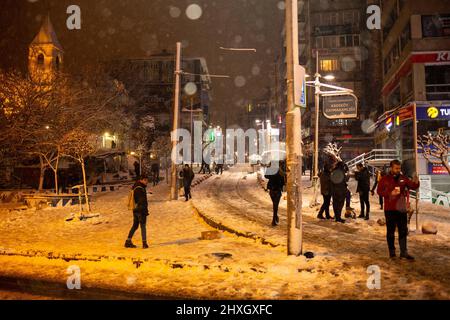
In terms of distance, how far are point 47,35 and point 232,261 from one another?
4926 centimetres

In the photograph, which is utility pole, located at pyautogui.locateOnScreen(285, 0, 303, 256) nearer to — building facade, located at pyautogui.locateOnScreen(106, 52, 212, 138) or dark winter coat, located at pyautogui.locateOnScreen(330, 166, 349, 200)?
dark winter coat, located at pyautogui.locateOnScreen(330, 166, 349, 200)

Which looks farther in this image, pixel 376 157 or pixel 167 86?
pixel 167 86

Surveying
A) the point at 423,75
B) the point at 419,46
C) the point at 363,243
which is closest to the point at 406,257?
the point at 363,243

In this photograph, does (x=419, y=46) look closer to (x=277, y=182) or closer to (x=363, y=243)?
(x=277, y=182)

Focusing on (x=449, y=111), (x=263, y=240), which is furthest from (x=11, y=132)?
Answer: (x=449, y=111)

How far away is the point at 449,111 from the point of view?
25906 mm

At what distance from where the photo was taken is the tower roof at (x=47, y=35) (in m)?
46.9

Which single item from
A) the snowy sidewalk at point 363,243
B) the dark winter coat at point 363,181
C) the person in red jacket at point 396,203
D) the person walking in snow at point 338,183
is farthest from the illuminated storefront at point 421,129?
the person in red jacket at point 396,203

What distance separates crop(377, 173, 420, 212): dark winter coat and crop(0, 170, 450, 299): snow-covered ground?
1015 mm

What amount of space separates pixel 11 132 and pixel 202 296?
10656 millimetres

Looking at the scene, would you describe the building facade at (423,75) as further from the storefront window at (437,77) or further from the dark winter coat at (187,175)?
the dark winter coat at (187,175)

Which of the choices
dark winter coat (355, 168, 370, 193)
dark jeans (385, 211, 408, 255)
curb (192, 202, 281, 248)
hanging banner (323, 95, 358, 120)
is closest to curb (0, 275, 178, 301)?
curb (192, 202, 281, 248)

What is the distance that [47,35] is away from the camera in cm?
4738
